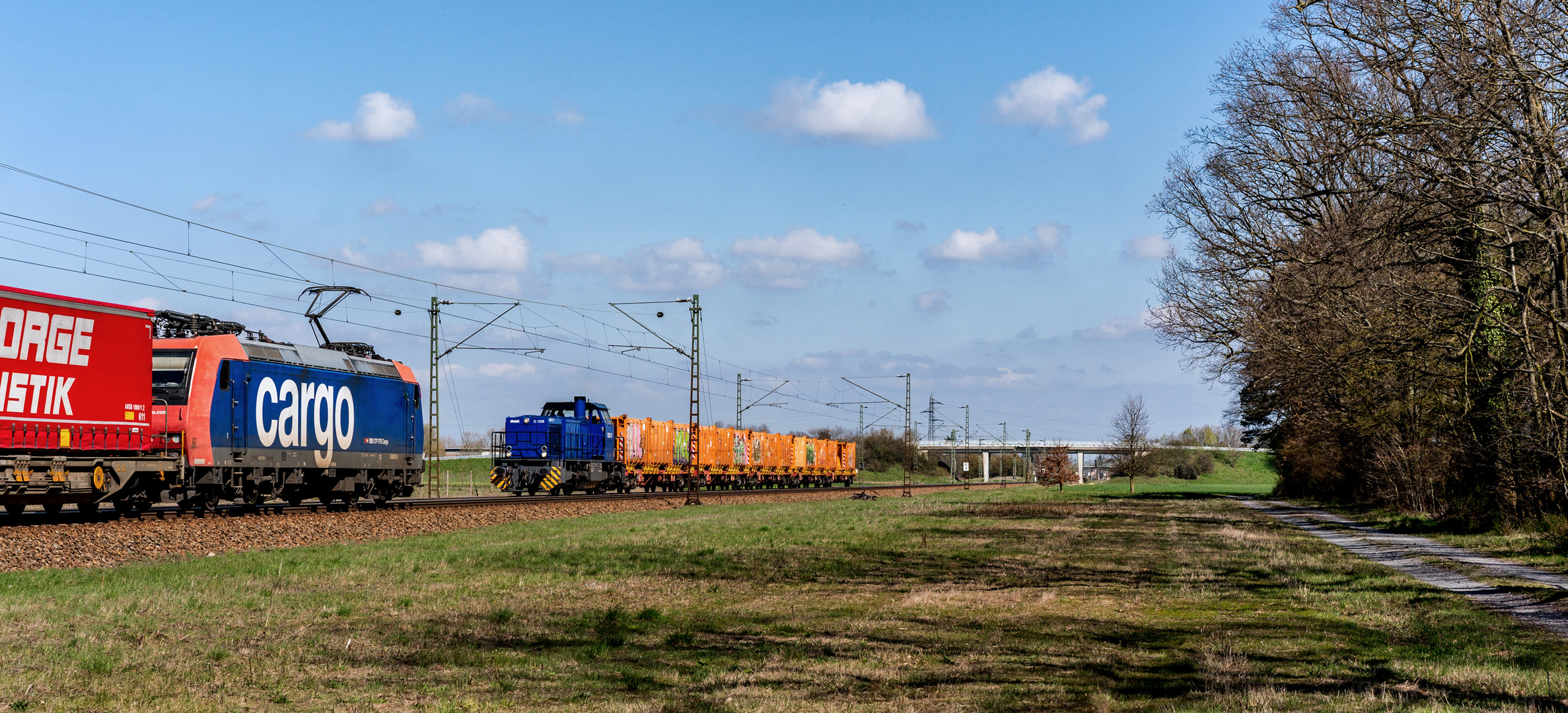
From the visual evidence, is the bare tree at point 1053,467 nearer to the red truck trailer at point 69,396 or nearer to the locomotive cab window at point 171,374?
the locomotive cab window at point 171,374

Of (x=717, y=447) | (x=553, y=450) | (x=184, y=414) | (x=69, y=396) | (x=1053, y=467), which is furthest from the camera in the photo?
(x=1053, y=467)

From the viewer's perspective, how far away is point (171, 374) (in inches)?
990

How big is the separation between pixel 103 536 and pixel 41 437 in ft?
9.46

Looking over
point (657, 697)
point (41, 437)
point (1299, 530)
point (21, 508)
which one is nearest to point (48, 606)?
point (657, 697)

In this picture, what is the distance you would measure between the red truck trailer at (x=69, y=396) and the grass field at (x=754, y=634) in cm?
566

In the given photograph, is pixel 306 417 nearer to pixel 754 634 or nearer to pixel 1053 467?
pixel 754 634

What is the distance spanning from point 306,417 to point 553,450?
19.0 metres

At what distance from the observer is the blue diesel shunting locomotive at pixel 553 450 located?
46875mm

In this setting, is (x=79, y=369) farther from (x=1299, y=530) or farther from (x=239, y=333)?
(x=1299, y=530)

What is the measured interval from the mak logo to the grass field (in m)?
9.31

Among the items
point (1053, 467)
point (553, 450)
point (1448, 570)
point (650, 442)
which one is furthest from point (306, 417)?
point (1053, 467)

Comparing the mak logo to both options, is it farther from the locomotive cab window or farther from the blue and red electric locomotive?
the locomotive cab window

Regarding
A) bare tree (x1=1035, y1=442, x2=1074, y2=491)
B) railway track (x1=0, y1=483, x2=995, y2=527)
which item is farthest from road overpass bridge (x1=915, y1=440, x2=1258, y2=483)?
railway track (x1=0, y1=483, x2=995, y2=527)

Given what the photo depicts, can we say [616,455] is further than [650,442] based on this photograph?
No
